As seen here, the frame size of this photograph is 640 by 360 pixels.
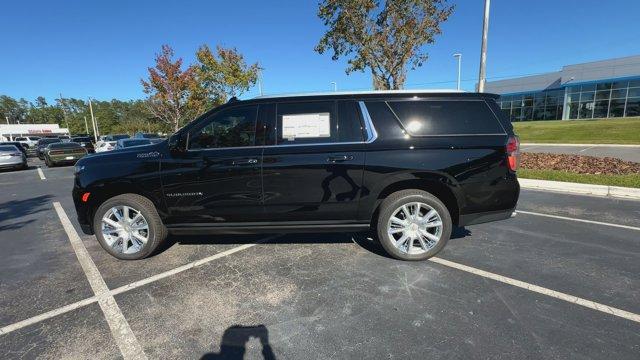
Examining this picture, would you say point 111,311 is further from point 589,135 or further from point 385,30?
point 589,135

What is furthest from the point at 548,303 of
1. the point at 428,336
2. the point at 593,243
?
the point at 593,243

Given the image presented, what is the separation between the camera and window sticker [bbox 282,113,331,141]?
397cm

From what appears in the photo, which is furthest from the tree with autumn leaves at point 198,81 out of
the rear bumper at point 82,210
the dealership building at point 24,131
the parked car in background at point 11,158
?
the dealership building at point 24,131

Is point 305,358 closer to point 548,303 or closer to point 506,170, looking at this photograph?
point 548,303

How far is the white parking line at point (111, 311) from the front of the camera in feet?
8.61

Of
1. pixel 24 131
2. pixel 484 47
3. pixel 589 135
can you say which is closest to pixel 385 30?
pixel 484 47

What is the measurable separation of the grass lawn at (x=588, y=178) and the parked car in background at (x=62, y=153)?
2026cm

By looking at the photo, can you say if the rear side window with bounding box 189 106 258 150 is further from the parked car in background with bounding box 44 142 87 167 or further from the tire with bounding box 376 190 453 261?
the parked car in background with bounding box 44 142 87 167

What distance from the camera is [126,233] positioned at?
429cm

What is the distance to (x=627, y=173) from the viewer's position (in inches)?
358

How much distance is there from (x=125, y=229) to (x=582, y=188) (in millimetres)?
8930

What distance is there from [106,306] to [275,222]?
1854 mm

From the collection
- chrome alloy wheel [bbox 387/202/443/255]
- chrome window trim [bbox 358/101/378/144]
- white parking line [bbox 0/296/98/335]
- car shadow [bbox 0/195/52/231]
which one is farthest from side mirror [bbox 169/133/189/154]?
car shadow [bbox 0/195/52/231]

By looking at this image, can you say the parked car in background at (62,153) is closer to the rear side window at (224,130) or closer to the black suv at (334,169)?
the black suv at (334,169)
